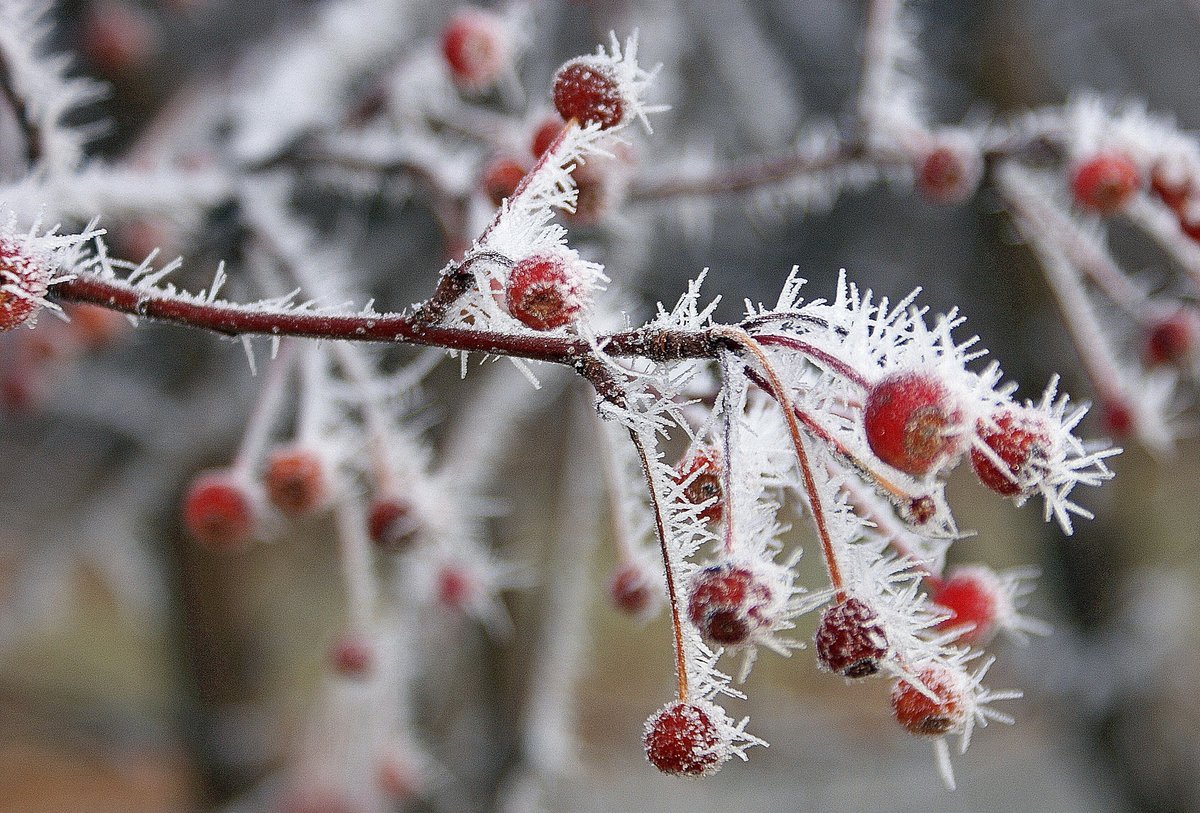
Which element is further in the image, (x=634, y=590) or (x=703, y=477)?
(x=634, y=590)

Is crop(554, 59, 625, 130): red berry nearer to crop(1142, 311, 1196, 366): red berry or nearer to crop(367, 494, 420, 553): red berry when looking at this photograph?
crop(367, 494, 420, 553): red berry

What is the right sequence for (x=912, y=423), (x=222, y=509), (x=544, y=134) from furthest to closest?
(x=222, y=509), (x=544, y=134), (x=912, y=423)

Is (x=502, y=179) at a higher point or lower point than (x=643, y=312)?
lower

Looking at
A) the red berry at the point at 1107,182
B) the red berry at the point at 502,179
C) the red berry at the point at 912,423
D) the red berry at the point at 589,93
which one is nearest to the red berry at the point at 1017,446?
the red berry at the point at 912,423

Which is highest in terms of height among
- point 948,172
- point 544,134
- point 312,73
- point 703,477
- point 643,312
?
point 312,73

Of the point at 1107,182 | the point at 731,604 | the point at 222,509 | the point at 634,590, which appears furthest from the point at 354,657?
the point at 1107,182

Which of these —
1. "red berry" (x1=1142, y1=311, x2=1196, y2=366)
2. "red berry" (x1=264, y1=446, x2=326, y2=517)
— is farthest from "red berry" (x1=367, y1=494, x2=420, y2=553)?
"red berry" (x1=1142, y1=311, x2=1196, y2=366)

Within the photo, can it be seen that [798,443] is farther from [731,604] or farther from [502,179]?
[502,179]
